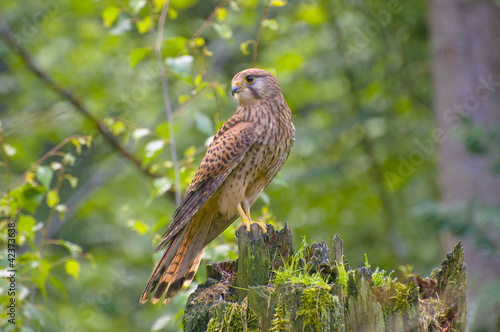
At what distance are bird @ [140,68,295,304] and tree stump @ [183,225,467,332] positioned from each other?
0.66m

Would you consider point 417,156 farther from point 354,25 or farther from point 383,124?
point 354,25

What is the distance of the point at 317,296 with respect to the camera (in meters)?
2.03

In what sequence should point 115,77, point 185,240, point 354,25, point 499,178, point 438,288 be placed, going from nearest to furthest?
point 438,288
point 185,240
point 499,178
point 354,25
point 115,77

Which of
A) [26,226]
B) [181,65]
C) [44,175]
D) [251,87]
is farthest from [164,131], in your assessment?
[26,226]

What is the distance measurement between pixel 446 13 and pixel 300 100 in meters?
2.49

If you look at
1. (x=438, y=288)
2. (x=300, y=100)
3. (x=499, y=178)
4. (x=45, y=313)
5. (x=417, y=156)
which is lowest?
(x=438, y=288)

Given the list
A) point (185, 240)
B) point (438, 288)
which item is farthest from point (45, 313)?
point (438, 288)

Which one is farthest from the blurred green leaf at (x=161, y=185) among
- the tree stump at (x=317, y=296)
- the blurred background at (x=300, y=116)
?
the blurred background at (x=300, y=116)

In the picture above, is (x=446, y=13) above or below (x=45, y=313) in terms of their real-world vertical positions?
above

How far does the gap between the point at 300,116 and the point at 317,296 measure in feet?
19.9

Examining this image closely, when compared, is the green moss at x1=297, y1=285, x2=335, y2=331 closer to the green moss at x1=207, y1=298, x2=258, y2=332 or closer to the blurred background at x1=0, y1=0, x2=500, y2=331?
the green moss at x1=207, y1=298, x2=258, y2=332

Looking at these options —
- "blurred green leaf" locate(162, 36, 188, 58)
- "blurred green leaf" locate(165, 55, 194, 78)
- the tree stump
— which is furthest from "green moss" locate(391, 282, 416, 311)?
"blurred green leaf" locate(162, 36, 188, 58)

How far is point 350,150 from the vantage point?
768 centimetres

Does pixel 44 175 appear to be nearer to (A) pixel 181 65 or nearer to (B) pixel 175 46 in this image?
(A) pixel 181 65
